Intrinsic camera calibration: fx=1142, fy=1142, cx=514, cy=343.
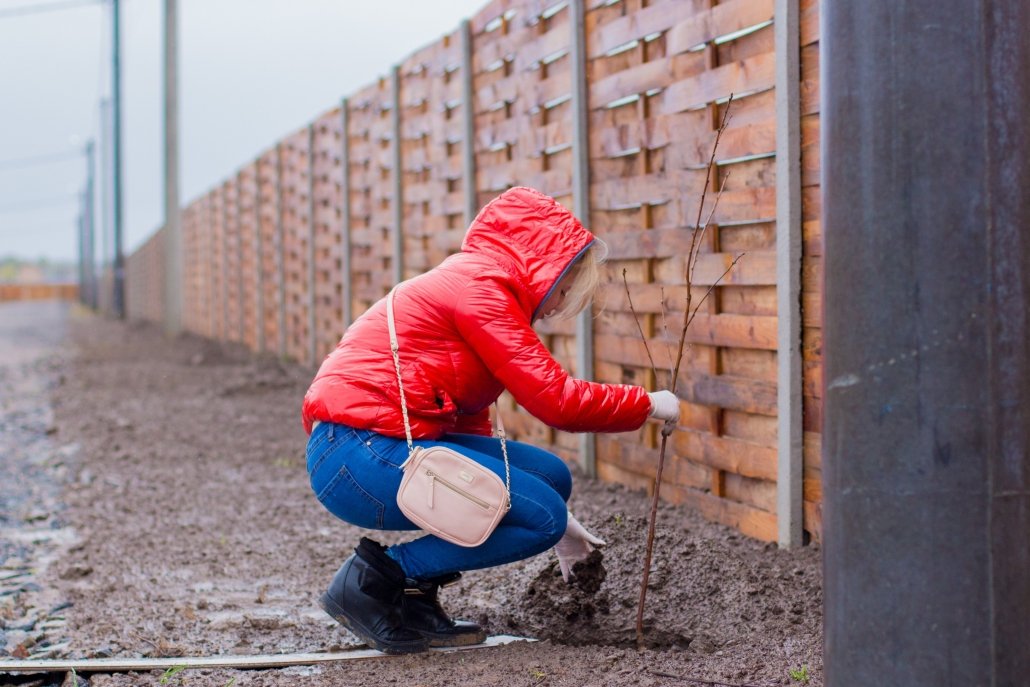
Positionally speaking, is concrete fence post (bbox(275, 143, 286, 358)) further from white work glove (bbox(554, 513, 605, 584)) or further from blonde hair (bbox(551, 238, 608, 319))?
blonde hair (bbox(551, 238, 608, 319))

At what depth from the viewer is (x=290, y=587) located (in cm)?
434

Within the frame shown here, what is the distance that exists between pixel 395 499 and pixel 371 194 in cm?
662

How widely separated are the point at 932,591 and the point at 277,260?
484 inches

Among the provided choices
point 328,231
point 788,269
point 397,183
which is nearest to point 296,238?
point 328,231

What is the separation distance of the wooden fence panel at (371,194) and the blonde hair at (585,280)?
19.0ft

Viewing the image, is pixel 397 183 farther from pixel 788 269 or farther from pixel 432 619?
pixel 432 619

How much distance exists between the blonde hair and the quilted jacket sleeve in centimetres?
19

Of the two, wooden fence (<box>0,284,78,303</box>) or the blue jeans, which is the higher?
wooden fence (<box>0,284,78,303</box>)

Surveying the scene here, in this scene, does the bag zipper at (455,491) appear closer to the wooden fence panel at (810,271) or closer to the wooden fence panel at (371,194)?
the wooden fence panel at (810,271)

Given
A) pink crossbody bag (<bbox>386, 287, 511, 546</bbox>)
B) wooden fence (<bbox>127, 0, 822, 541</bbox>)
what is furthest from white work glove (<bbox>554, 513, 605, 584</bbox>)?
wooden fence (<bbox>127, 0, 822, 541</bbox>)

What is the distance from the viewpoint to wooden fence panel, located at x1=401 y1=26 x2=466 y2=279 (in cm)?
736

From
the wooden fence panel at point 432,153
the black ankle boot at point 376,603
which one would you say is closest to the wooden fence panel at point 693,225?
the black ankle boot at point 376,603

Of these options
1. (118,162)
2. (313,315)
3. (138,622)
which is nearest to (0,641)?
(138,622)

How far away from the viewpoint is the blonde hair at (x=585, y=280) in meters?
3.18
